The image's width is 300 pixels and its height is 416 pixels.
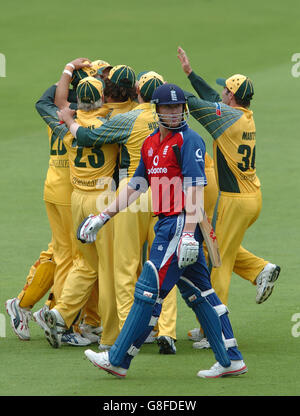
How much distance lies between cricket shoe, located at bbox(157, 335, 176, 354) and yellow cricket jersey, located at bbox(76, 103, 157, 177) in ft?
4.55

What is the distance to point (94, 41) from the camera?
81.6 feet

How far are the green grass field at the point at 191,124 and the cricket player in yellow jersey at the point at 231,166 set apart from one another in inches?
32.6

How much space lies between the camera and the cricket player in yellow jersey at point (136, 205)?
868cm

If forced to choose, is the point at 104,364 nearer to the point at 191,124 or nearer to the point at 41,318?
the point at 41,318

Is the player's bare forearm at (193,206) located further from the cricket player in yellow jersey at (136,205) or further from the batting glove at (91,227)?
the cricket player in yellow jersey at (136,205)

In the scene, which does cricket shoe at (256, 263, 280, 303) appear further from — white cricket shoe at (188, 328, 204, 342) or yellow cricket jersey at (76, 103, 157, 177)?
yellow cricket jersey at (76, 103, 157, 177)

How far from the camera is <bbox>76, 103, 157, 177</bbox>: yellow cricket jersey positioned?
28.4ft

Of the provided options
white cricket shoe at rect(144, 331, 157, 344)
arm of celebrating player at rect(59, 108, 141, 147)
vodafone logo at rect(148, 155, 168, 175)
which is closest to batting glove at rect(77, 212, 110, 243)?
vodafone logo at rect(148, 155, 168, 175)

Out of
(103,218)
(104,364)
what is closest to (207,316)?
(104,364)

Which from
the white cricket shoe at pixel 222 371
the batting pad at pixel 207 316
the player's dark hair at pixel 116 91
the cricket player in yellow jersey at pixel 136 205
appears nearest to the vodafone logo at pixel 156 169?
the batting pad at pixel 207 316

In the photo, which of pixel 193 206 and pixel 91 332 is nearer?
pixel 193 206

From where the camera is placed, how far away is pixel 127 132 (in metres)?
8.68

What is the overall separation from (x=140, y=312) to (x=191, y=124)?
12.2 metres

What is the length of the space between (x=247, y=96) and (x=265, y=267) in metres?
1.55
